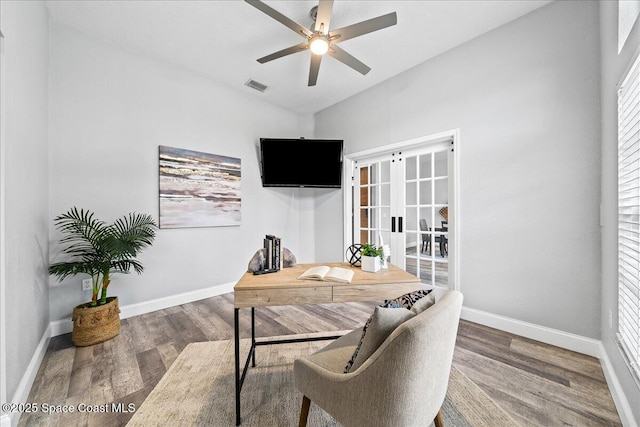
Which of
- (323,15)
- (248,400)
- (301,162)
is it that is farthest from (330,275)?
(301,162)

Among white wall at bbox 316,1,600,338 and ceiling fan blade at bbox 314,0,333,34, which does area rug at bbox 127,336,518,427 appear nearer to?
white wall at bbox 316,1,600,338

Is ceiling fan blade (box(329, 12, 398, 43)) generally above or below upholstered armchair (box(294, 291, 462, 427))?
above

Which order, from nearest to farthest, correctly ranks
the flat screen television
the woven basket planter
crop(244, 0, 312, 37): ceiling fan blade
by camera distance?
crop(244, 0, 312, 37): ceiling fan blade
the woven basket planter
the flat screen television

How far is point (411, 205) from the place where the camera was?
3.35 metres

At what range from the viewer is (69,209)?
8.16 ft

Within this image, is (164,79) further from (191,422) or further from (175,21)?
(191,422)

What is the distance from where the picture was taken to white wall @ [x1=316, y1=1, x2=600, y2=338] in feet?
6.77

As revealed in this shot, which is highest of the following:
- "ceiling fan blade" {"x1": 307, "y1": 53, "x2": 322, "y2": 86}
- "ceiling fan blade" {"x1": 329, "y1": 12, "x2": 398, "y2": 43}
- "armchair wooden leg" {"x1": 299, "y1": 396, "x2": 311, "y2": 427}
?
"ceiling fan blade" {"x1": 329, "y1": 12, "x2": 398, "y2": 43}

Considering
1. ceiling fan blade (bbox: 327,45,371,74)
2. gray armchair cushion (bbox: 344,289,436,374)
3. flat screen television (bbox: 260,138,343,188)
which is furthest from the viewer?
flat screen television (bbox: 260,138,343,188)

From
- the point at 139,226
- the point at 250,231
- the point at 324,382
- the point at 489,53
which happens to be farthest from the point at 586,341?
the point at 139,226

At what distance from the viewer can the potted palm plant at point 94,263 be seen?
218 centimetres

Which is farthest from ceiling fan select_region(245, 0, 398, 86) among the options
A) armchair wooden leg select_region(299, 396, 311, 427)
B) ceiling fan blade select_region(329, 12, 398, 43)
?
armchair wooden leg select_region(299, 396, 311, 427)

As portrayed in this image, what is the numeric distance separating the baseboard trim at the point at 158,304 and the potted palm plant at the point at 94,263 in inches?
12.0

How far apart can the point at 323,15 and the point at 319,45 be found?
0.88ft
